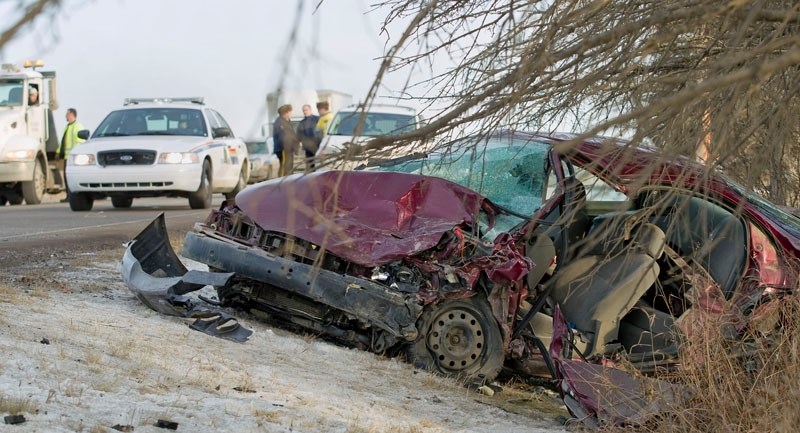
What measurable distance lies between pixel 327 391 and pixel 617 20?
248 cm

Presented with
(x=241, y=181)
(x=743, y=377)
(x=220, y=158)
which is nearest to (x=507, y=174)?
(x=743, y=377)

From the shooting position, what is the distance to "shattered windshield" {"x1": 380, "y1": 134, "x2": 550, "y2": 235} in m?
6.64

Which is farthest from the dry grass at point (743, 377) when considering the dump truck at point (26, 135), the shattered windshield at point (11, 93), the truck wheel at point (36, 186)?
the truck wheel at point (36, 186)

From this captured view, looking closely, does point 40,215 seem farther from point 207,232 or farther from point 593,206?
point 593,206

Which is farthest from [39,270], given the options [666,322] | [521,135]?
[666,322]

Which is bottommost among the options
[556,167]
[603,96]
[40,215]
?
[40,215]

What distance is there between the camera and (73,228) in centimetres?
1311

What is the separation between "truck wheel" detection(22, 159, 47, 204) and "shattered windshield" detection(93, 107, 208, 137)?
5.35 metres

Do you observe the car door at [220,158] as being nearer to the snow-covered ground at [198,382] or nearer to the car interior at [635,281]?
the snow-covered ground at [198,382]

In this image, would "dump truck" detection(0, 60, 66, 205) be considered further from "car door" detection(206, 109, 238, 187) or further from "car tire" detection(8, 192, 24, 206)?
"car door" detection(206, 109, 238, 187)

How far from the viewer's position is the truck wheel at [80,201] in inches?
655

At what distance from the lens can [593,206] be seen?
23.5ft

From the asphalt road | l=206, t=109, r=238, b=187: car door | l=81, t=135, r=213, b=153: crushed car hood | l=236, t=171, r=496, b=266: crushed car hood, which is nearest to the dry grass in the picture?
l=236, t=171, r=496, b=266: crushed car hood

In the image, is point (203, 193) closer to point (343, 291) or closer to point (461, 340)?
point (343, 291)
